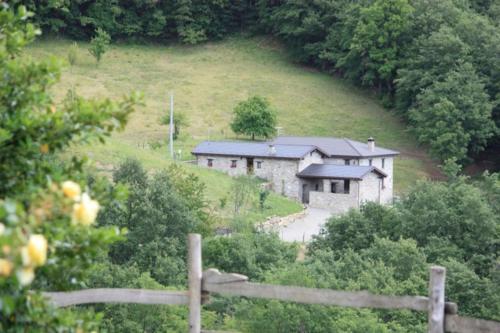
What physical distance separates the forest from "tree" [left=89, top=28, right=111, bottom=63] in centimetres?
453

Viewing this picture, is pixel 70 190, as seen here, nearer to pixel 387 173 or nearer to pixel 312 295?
pixel 312 295

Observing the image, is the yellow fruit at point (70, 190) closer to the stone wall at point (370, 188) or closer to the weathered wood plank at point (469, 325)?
the weathered wood plank at point (469, 325)

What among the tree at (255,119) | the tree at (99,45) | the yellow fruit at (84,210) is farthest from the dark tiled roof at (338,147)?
the yellow fruit at (84,210)

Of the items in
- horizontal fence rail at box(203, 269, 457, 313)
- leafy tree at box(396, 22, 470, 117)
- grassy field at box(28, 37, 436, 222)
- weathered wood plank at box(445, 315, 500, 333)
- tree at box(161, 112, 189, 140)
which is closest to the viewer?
weathered wood plank at box(445, 315, 500, 333)

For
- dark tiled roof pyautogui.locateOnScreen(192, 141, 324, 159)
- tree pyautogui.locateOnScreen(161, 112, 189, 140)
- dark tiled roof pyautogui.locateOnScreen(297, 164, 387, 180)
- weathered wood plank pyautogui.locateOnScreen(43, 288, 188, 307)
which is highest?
weathered wood plank pyautogui.locateOnScreen(43, 288, 188, 307)

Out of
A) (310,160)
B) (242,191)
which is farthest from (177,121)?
(242,191)

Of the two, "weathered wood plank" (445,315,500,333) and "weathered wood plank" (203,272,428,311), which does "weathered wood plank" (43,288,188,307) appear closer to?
"weathered wood plank" (203,272,428,311)

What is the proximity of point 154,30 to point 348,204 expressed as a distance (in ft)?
95.0

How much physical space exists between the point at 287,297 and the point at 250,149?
110ft

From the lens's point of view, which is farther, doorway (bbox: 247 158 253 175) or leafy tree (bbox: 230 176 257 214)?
doorway (bbox: 247 158 253 175)

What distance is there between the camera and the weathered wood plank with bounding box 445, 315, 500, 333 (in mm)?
5100

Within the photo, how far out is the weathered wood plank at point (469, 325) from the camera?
5.10 metres

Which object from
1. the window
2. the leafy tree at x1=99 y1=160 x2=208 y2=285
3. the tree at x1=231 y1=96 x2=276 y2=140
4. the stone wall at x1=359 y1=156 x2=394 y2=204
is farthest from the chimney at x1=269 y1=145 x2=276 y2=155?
the leafy tree at x1=99 y1=160 x2=208 y2=285

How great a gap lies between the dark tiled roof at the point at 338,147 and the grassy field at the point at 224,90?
2216 mm
